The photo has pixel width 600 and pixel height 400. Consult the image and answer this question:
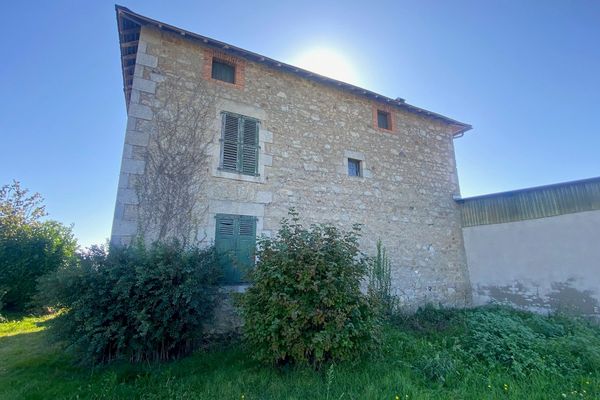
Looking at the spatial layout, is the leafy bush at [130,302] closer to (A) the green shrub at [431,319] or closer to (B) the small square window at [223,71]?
(B) the small square window at [223,71]

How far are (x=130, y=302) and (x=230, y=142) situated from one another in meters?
3.72

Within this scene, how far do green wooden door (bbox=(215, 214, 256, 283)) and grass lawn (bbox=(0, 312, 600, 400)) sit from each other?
5.01 ft

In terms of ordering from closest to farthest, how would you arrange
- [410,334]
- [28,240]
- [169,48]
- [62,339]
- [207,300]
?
1. [62,339]
2. [207,300]
3. [410,334]
4. [169,48]
5. [28,240]

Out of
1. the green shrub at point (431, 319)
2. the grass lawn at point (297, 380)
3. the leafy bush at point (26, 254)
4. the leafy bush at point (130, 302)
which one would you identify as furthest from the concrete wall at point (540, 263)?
the leafy bush at point (26, 254)

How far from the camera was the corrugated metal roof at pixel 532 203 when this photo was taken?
7.18m

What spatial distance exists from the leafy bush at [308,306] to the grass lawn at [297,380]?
1.03 feet

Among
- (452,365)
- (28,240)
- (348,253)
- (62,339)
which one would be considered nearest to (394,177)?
(348,253)

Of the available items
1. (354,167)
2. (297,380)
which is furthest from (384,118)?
(297,380)

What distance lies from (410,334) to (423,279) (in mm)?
2813

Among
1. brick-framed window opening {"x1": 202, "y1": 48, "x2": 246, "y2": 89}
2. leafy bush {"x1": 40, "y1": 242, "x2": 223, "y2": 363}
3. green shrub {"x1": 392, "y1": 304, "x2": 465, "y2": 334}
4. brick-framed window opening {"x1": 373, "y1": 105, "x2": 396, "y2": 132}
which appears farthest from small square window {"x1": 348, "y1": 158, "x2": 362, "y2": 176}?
leafy bush {"x1": 40, "y1": 242, "x2": 223, "y2": 363}

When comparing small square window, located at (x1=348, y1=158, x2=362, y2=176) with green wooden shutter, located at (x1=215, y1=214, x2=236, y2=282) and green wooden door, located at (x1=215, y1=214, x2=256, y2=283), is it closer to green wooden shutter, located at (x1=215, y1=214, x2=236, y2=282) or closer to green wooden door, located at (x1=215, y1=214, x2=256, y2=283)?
green wooden door, located at (x1=215, y1=214, x2=256, y2=283)

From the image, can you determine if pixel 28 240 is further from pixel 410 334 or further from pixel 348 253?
pixel 410 334

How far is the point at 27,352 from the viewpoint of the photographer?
5336mm

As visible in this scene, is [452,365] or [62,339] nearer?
[452,365]
